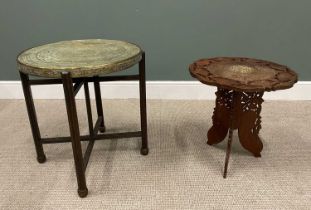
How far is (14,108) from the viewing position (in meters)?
2.23

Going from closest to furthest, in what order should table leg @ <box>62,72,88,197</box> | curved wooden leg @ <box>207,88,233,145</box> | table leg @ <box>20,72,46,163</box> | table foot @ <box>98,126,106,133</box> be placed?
table leg @ <box>62,72,88,197</box>
table leg @ <box>20,72,46,163</box>
curved wooden leg @ <box>207,88,233,145</box>
table foot @ <box>98,126,106,133</box>

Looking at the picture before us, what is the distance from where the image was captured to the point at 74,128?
118 centimetres

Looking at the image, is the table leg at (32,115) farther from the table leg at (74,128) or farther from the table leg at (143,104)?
the table leg at (143,104)

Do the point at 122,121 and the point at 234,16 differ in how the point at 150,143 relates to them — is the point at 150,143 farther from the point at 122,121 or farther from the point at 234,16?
the point at 234,16

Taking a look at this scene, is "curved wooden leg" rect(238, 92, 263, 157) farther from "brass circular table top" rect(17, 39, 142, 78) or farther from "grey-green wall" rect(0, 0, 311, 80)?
"grey-green wall" rect(0, 0, 311, 80)

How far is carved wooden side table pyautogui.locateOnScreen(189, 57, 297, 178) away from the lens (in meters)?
1.22

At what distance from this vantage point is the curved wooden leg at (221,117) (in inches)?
58.8

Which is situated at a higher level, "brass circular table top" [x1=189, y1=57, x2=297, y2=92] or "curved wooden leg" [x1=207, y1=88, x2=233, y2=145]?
"brass circular table top" [x1=189, y1=57, x2=297, y2=92]

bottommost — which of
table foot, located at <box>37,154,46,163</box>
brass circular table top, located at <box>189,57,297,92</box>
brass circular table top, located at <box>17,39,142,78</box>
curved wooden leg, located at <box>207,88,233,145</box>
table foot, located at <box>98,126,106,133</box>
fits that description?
table foot, located at <box>98,126,106,133</box>

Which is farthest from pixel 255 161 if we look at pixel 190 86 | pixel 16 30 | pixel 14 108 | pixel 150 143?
pixel 16 30

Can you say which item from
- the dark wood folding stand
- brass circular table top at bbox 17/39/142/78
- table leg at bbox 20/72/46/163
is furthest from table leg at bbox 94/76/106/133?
table leg at bbox 20/72/46/163

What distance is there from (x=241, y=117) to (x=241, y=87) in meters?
0.30

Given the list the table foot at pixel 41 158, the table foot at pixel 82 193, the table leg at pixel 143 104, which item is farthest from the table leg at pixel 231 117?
the table foot at pixel 41 158

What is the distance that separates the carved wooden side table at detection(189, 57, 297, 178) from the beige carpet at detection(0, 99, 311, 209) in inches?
5.4
